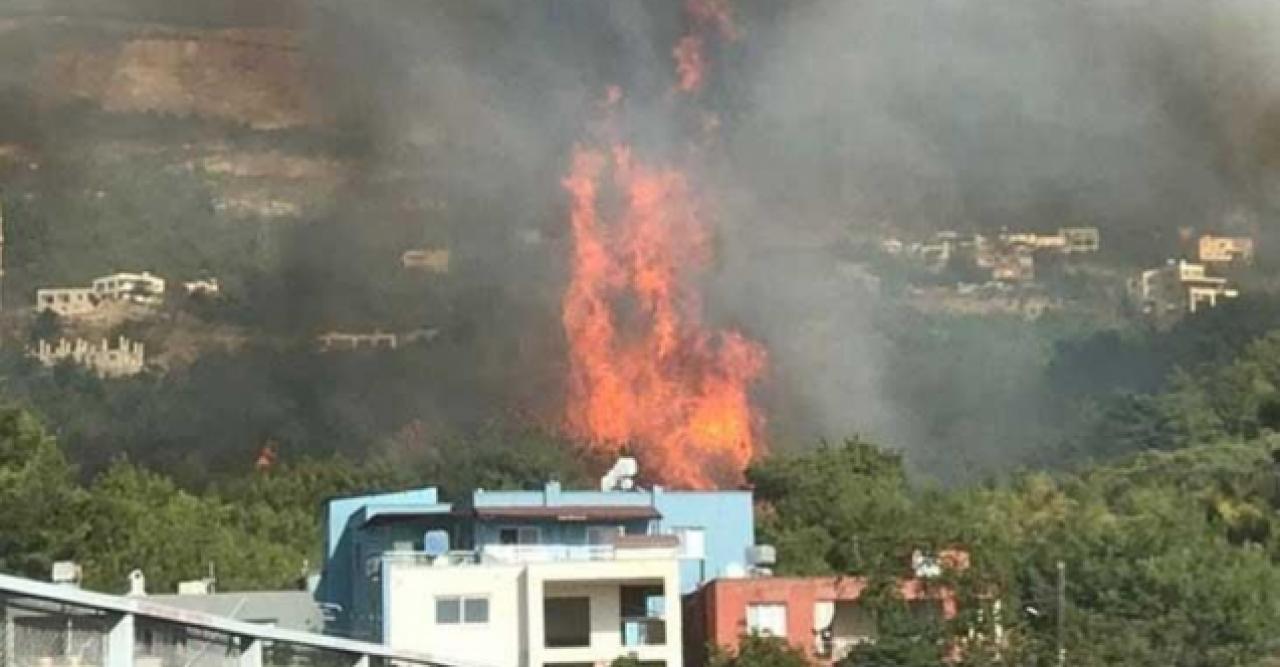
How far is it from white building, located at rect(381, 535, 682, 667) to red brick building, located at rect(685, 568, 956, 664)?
155 centimetres

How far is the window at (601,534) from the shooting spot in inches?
1604

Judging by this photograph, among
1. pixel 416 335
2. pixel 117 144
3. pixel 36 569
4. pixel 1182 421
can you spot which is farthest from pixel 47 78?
pixel 36 569

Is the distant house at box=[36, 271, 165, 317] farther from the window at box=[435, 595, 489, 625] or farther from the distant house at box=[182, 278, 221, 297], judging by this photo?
the window at box=[435, 595, 489, 625]

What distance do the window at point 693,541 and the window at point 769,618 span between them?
2.71 m

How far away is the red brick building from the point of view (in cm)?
3872

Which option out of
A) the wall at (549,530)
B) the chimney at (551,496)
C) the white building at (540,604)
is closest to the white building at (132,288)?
the chimney at (551,496)

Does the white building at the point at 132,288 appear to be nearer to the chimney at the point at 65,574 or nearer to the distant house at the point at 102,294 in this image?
the distant house at the point at 102,294

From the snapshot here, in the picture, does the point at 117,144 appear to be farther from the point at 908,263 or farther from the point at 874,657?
the point at 874,657

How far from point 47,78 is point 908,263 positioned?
113ft

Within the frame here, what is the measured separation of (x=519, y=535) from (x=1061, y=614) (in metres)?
8.14

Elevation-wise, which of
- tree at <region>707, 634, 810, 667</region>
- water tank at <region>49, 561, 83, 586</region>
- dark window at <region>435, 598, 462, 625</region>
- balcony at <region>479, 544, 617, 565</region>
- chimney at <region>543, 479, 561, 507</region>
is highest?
chimney at <region>543, 479, 561, 507</region>

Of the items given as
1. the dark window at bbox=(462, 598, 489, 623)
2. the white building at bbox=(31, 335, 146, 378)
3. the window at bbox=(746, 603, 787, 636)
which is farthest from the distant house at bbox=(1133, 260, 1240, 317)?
the dark window at bbox=(462, 598, 489, 623)

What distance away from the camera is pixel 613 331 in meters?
82.1

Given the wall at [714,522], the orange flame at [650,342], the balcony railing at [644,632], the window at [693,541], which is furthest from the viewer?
the orange flame at [650,342]
